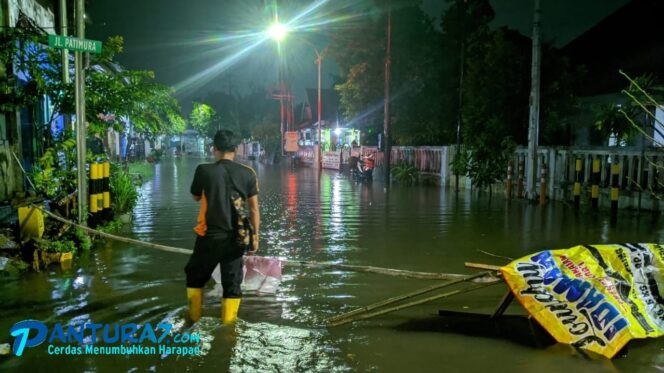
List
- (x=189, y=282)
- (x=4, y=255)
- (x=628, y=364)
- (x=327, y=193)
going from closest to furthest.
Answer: (x=628, y=364)
(x=189, y=282)
(x=4, y=255)
(x=327, y=193)

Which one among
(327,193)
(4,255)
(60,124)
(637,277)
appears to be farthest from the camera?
(327,193)

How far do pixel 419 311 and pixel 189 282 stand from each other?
2251 millimetres

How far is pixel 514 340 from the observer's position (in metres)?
4.56

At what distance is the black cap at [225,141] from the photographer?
477cm

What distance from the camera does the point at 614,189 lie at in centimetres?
1260

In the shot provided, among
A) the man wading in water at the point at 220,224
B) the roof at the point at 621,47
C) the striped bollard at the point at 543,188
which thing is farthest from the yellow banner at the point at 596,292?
the roof at the point at 621,47

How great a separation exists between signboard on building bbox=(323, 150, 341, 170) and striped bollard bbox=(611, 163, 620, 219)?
21.6m

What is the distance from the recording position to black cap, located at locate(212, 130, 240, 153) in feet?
15.6

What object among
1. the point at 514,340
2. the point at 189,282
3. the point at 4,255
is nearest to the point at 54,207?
the point at 4,255

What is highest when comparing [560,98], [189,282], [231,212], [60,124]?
[560,98]

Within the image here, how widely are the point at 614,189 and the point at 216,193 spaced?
11.0 meters

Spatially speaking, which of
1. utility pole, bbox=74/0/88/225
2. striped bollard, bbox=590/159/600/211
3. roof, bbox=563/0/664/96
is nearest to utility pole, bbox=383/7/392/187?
roof, bbox=563/0/664/96

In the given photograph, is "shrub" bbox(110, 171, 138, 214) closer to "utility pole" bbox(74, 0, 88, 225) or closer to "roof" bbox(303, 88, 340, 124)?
"utility pole" bbox(74, 0, 88, 225)

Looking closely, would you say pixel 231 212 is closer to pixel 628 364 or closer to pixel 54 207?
pixel 628 364
